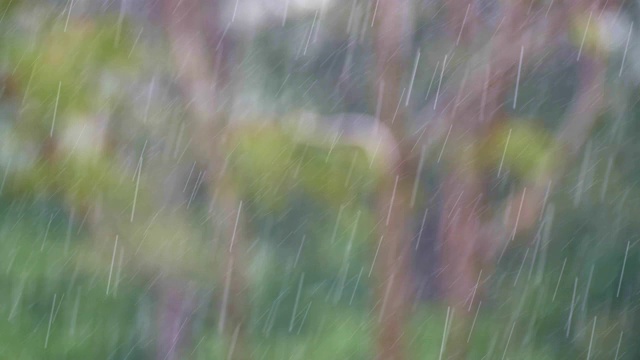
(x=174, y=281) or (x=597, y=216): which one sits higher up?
(x=597, y=216)

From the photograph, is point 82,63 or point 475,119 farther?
point 475,119

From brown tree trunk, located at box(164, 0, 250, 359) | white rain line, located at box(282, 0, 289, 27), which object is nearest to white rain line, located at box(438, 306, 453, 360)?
brown tree trunk, located at box(164, 0, 250, 359)

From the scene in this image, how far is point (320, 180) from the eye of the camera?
2.62m

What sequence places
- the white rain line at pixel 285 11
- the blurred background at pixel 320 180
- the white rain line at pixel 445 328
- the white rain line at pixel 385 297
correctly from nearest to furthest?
the blurred background at pixel 320 180 → the white rain line at pixel 385 297 → the white rain line at pixel 445 328 → the white rain line at pixel 285 11

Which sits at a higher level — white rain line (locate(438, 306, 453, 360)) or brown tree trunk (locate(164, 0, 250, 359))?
brown tree trunk (locate(164, 0, 250, 359))

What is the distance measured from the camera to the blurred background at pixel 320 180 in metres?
2.41

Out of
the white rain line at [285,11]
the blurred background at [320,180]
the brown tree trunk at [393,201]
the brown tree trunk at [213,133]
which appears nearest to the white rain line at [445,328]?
the blurred background at [320,180]

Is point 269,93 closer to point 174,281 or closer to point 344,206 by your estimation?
point 344,206

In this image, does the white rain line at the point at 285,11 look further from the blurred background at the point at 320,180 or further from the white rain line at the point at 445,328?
the white rain line at the point at 445,328

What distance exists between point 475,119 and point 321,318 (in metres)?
1.05

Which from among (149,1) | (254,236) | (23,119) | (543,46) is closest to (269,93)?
(254,236)

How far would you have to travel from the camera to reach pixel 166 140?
2.95 m

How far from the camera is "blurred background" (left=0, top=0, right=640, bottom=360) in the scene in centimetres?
241

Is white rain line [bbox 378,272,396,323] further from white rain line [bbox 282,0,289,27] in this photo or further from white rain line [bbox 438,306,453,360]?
white rain line [bbox 282,0,289,27]
